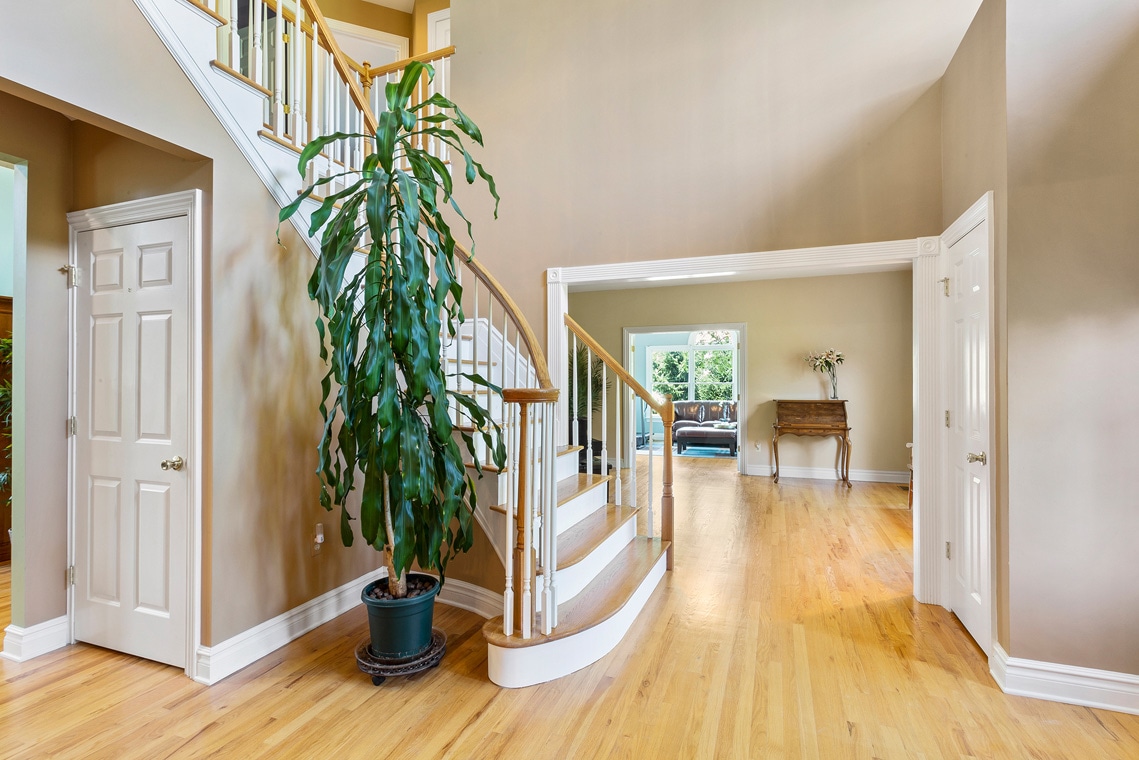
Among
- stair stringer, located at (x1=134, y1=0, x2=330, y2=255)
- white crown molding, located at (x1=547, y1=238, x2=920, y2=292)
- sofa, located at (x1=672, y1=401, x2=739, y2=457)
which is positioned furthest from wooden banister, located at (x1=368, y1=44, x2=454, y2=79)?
sofa, located at (x1=672, y1=401, x2=739, y2=457)

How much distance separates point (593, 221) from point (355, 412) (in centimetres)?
239

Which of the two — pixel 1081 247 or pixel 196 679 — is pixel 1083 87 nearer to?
pixel 1081 247

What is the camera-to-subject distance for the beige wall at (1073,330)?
81.3 inches

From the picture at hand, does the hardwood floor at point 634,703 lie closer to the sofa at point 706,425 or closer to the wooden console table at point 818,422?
the wooden console table at point 818,422

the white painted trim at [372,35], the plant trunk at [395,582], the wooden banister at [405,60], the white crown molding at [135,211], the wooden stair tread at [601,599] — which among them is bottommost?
the wooden stair tread at [601,599]

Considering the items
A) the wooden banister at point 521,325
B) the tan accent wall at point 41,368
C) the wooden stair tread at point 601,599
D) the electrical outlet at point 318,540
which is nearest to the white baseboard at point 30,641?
the tan accent wall at point 41,368

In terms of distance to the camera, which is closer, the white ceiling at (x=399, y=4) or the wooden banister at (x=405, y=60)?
the wooden banister at (x=405, y=60)

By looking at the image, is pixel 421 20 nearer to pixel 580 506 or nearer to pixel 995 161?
pixel 580 506

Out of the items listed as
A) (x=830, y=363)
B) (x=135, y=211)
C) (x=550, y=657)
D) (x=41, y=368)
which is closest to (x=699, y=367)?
(x=830, y=363)

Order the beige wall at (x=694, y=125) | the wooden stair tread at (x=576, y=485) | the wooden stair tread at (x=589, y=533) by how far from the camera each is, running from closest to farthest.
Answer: the wooden stair tread at (x=589, y=533), the wooden stair tread at (x=576, y=485), the beige wall at (x=694, y=125)

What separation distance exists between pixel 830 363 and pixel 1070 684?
16.7 ft

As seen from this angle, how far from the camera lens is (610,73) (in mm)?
4004

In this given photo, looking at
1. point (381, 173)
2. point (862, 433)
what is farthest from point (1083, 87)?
point (862, 433)

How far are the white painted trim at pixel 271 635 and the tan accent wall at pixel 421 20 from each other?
218 inches
